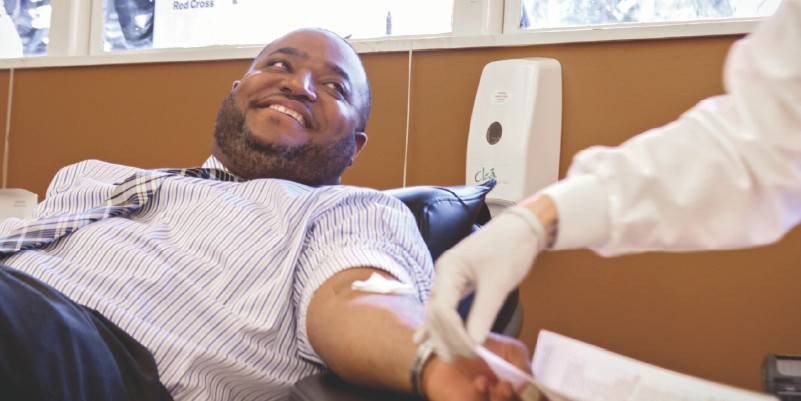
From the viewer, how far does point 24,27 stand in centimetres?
307

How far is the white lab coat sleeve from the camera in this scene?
69 centimetres

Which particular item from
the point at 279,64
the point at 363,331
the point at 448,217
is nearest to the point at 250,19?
the point at 279,64

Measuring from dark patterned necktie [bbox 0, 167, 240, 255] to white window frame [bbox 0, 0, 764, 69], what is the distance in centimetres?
88

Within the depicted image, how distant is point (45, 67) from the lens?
2828 mm

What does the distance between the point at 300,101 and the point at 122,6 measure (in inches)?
59.0

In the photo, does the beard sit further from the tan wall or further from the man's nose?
the tan wall

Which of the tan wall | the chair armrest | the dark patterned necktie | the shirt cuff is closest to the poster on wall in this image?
the tan wall

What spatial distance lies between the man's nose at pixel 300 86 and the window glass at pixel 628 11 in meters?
0.72

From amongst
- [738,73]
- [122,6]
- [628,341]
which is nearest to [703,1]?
[628,341]

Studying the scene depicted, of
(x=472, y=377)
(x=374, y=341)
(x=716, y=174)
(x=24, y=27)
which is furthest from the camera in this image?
(x=24, y=27)

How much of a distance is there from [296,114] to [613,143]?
74 cm

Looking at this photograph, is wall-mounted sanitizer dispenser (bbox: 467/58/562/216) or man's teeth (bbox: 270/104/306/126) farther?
wall-mounted sanitizer dispenser (bbox: 467/58/562/216)

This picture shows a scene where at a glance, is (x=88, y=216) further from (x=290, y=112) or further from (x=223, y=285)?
(x=290, y=112)

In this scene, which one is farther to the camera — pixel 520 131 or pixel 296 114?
pixel 520 131
